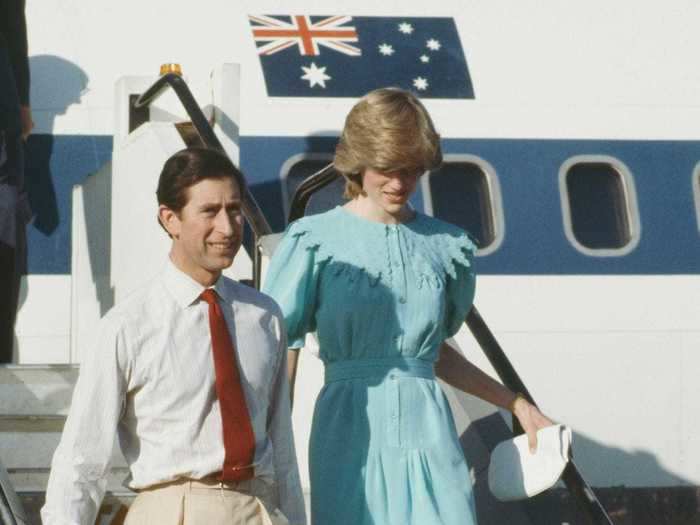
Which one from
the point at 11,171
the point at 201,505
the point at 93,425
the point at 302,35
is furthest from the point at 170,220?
the point at 302,35

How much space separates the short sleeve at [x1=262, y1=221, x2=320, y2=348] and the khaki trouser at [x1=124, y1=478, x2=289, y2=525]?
634mm

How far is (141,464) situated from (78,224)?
4651 millimetres

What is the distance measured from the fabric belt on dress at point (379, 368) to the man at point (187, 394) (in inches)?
16.5

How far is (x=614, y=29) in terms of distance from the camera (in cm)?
893

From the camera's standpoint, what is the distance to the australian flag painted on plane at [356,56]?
8516mm

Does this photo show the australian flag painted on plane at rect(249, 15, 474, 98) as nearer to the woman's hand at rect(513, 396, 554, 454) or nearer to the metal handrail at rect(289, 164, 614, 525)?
the metal handrail at rect(289, 164, 614, 525)

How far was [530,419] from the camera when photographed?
467 cm

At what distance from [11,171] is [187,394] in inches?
165

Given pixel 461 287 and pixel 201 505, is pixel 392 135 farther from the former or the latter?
pixel 201 505

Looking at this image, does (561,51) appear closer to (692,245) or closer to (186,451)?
(692,245)

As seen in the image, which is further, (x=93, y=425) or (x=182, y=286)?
(x=182, y=286)

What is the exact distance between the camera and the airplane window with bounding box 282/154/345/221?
8.30 metres

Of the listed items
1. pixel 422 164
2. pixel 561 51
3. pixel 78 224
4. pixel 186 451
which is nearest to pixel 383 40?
pixel 561 51

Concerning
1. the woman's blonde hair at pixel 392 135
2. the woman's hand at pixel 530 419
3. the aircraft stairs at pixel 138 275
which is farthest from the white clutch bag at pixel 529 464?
the aircraft stairs at pixel 138 275
